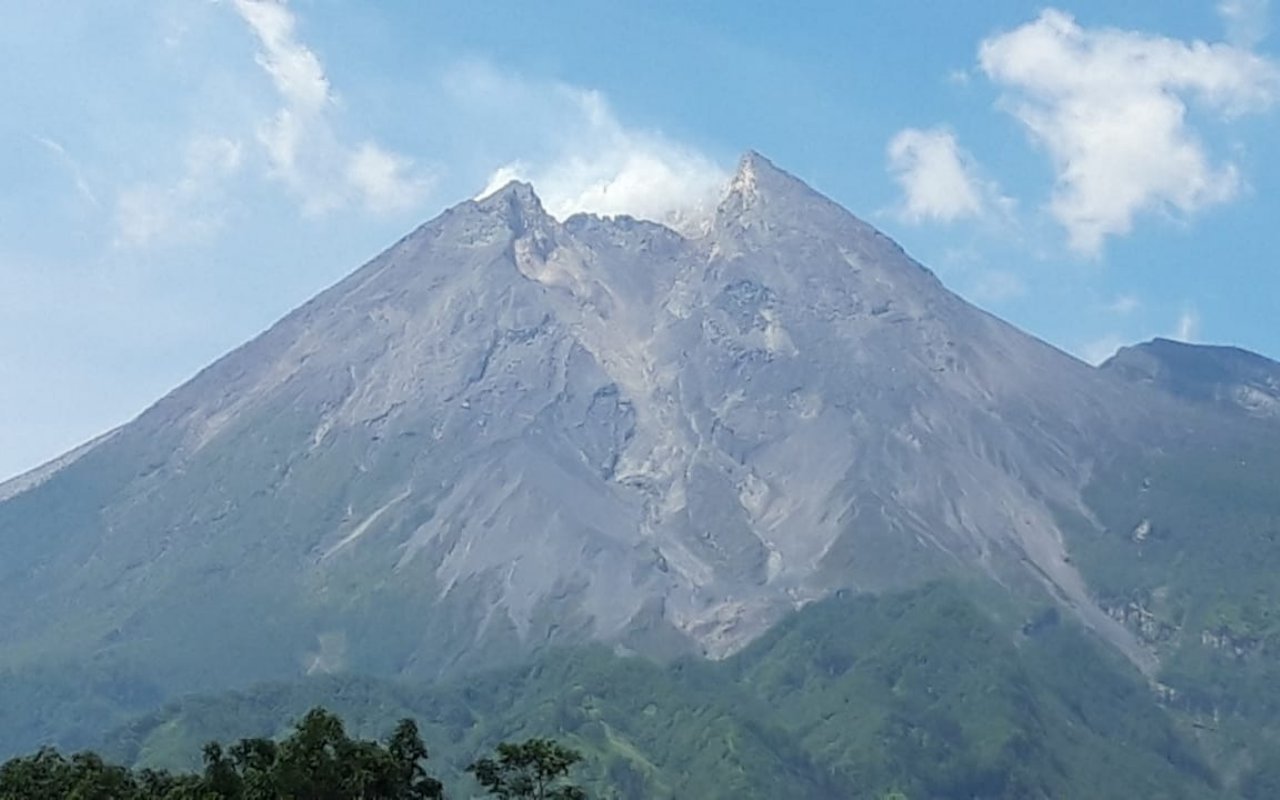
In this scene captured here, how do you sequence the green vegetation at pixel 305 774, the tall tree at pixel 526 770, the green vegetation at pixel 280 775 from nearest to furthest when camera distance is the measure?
1. the green vegetation at pixel 280 775
2. the green vegetation at pixel 305 774
3. the tall tree at pixel 526 770

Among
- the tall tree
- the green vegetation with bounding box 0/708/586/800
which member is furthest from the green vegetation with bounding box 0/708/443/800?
the tall tree

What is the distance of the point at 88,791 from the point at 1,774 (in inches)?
339

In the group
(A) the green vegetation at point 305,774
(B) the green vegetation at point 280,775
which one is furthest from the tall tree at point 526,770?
(B) the green vegetation at point 280,775

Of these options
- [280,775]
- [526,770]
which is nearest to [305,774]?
[280,775]

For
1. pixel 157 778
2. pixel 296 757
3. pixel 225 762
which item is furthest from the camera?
pixel 157 778

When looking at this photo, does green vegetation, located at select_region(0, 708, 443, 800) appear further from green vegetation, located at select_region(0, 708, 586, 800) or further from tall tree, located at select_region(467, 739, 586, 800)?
tall tree, located at select_region(467, 739, 586, 800)

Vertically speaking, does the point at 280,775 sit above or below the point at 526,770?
above

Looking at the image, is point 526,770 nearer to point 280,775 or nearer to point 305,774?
point 305,774

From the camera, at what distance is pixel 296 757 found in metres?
67.6

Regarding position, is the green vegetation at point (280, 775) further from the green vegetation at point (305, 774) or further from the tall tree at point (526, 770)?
the tall tree at point (526, 770)

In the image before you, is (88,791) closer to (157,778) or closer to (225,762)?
(225,762)

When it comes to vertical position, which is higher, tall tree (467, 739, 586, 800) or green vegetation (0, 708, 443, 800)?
green vegetation (0, 708, 443, 800)

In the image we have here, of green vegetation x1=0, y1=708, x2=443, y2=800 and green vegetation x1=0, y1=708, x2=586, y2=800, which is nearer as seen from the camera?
green vegetation x1=0, y1=708, x2=443, y2=800

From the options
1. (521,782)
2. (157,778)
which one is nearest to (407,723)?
(521,782)
